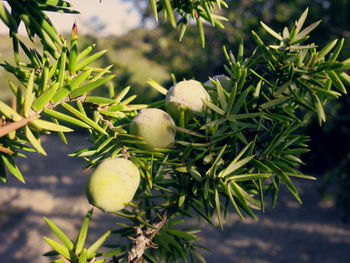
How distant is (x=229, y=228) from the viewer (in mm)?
1915

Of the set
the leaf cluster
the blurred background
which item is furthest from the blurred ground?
the leaf cluster

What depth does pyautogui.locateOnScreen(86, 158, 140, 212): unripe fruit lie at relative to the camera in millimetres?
295

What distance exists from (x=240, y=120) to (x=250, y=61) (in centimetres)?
8

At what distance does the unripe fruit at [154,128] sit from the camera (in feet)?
1.01

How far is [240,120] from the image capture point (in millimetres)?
337

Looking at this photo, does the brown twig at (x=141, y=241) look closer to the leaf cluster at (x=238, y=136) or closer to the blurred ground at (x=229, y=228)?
the leaf cluster at (x=238, y=136)

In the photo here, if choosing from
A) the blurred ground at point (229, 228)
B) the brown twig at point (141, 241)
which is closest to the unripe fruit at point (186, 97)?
the brown twig at point (141, 241)

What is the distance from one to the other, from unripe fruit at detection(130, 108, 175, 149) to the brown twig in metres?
0.09

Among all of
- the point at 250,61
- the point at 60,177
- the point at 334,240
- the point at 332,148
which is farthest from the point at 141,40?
→ the point at 250,61

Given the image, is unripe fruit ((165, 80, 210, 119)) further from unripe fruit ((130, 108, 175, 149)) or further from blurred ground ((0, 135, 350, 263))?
blurred ground ((0, 135, 350, 263))

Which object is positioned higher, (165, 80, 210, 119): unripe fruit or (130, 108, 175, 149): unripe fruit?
(165, 80, 210, 119): unripe fruit

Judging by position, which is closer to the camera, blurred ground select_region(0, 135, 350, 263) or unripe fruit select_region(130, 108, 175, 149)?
unripe fruit select_region(130, 108, 175, 149)

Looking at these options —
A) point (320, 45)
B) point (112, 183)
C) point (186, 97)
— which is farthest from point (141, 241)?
point (320, 45)

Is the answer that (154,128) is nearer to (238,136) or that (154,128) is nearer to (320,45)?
(238,136)
